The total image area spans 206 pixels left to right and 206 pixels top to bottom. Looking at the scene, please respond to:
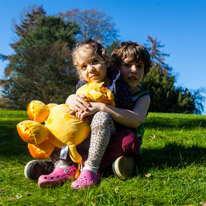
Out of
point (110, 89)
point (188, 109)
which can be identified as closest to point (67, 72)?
point (188, 109)

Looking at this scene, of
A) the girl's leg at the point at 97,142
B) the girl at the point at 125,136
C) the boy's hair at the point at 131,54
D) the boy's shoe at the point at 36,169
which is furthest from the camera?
the boy's hair at the point at 131,54

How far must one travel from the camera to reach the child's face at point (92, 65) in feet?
7.53

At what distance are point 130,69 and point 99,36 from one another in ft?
68.1

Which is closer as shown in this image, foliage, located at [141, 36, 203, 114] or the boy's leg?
the boy's leg

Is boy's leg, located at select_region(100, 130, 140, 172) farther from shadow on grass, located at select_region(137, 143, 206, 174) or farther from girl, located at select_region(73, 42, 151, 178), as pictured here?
shadow on grass, located at select_region(137, 143, 206, 174)

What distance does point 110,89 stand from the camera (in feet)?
7.47

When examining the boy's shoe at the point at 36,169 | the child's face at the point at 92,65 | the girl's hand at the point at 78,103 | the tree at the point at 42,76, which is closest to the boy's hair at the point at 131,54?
the child's face at the point at 92,65

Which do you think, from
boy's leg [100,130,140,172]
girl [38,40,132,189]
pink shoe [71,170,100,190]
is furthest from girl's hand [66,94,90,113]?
pink shoe [71,170,100,190]

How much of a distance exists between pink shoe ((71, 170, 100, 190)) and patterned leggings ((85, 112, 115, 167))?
0.08 m

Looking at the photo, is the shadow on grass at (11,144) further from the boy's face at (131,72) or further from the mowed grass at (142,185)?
the boy's face at (131,72)

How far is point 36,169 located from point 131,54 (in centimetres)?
146

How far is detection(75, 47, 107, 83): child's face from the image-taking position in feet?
7.53

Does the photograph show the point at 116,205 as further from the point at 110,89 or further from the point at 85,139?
the point at 110,89

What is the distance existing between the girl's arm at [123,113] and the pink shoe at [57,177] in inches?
18.8
